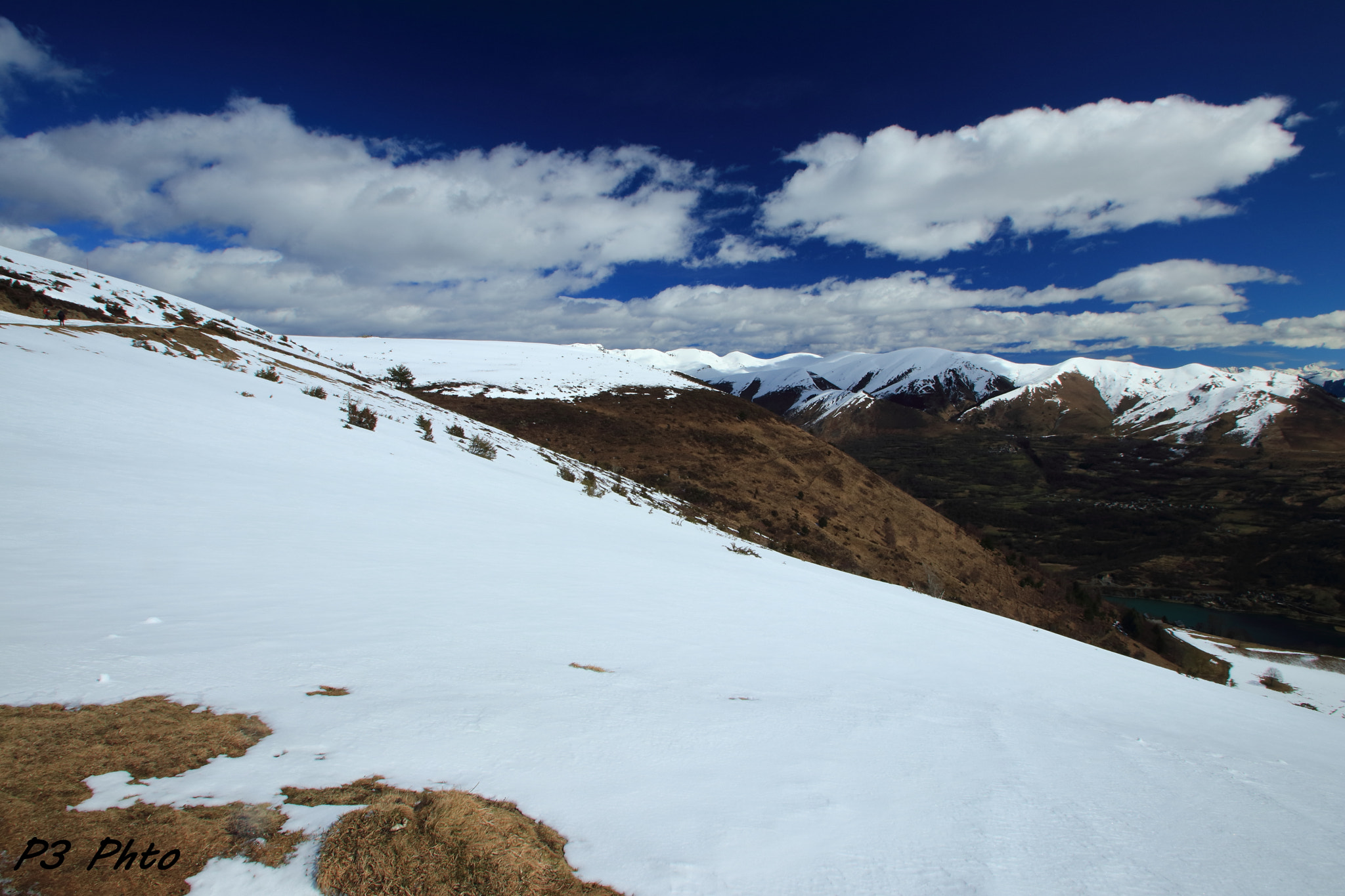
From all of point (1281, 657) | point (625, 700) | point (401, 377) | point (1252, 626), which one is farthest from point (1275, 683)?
point (1252, 626)

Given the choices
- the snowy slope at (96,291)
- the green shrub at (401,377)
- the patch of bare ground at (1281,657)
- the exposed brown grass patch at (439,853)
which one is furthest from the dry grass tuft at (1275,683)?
the snowy slope at (96,291)

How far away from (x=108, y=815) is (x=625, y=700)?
5.95 feet

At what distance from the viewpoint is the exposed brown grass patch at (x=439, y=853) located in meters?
1.47

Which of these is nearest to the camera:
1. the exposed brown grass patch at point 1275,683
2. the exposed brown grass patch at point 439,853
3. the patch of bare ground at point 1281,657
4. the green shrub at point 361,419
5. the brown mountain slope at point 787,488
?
the exposed brown grass patch at point 439,853

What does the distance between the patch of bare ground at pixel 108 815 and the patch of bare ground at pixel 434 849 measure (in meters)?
0.15

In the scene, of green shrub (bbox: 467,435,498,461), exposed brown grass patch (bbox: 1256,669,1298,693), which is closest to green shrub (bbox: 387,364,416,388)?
green shrub (bbox: 467,435,498,461)

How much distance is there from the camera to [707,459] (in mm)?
29188

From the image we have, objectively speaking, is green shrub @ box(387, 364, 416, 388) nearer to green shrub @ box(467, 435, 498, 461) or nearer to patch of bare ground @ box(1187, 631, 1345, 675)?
green shrub @ box(467, 435, 498, 461)

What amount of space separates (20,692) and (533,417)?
29.0 m

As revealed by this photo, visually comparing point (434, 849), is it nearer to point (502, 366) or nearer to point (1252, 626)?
point (502, 366)

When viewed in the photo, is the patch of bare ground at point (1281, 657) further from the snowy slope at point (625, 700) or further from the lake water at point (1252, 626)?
the snowy slope at point (625, 700)

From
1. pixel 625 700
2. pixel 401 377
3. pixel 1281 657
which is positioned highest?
pixel 401 377

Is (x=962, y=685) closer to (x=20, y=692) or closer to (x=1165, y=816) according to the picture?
(x=1165, y=816)

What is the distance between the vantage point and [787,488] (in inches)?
1128
